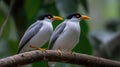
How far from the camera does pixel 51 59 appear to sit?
8.56ft

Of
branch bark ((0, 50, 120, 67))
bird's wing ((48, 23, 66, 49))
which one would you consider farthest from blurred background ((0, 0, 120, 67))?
branch bark ((0, 50, 120, 67))

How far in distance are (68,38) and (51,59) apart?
0.58 m

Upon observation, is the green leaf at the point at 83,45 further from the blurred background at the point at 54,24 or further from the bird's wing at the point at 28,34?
the bird's wing at the point at 28,34

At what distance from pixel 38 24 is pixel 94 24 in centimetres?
568

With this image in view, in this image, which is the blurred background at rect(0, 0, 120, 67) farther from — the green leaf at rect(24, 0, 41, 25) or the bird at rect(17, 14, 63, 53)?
the bird at rect(17, 14, 63, 53)

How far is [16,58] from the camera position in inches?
93.7

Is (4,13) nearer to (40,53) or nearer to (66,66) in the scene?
(66,66)

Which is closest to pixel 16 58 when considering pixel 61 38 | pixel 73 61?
pixel 73 61

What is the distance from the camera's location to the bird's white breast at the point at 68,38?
3156 mm

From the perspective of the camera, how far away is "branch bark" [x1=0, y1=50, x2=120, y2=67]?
2343 mm

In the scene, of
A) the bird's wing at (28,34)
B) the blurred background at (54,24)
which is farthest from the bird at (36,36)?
the blurred background at (54,24)

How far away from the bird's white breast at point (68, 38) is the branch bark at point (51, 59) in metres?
0.42

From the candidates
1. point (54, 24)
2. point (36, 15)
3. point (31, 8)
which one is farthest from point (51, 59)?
point (36, 15)

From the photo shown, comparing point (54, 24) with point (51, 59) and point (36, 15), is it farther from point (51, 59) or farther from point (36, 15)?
point (51, 59)
